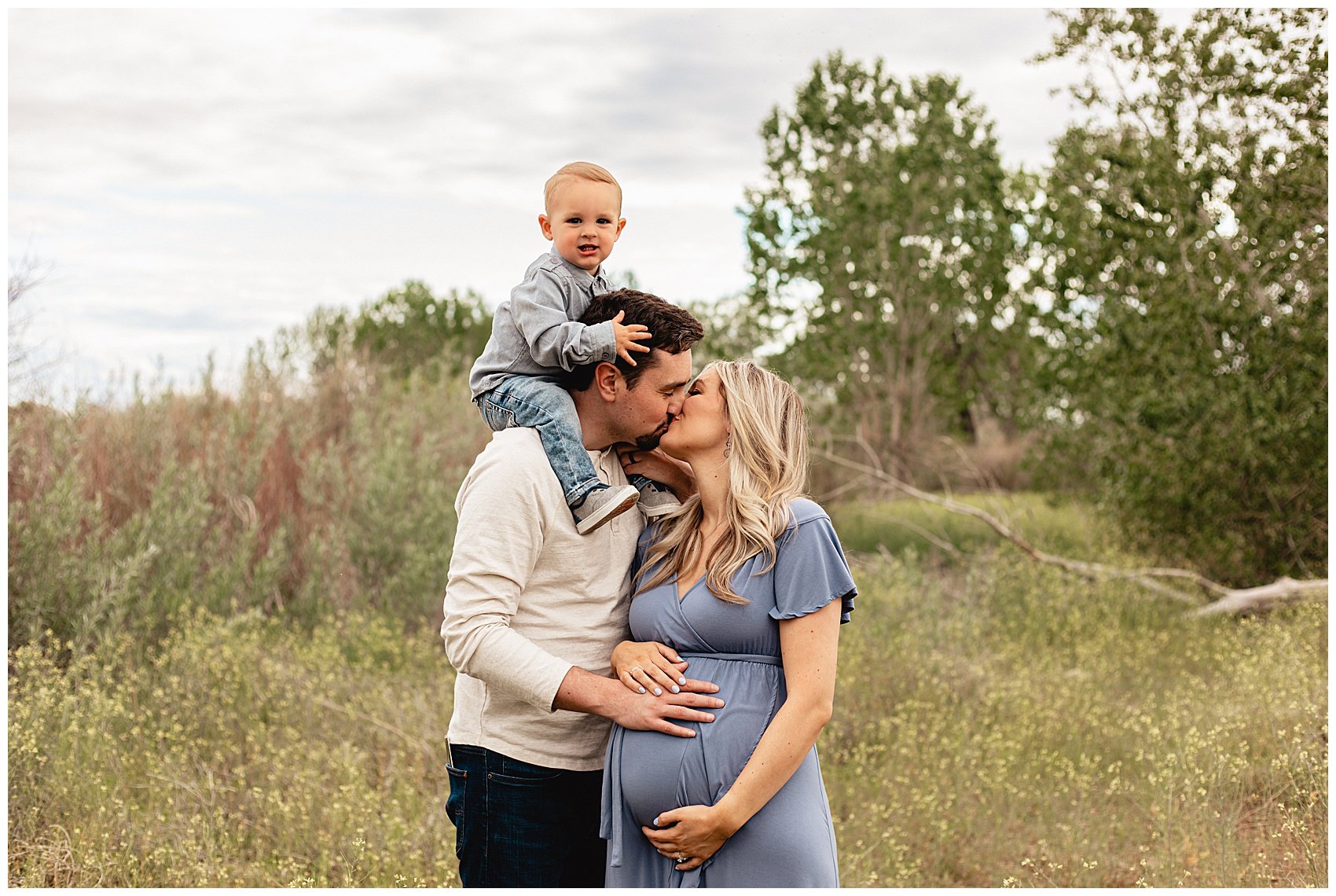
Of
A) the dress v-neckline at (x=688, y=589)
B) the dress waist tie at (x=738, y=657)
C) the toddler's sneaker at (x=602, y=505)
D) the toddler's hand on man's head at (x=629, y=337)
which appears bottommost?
the dress waist tie at (x=738, y=657)

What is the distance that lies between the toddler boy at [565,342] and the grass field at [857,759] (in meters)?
2.20

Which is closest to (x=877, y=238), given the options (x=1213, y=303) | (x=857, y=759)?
(x=1213, y=303)

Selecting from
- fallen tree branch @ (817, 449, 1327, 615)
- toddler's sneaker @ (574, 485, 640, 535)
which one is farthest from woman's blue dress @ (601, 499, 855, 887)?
fallen tree branch @ (817, 449, 1327, 615)

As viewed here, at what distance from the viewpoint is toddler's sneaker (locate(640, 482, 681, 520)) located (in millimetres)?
2967

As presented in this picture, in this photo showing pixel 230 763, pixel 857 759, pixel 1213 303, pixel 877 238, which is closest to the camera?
pixel 230 763

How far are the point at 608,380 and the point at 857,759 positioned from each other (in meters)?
3.96

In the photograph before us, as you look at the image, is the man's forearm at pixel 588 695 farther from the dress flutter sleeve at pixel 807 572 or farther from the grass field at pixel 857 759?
the grass field at pixel 857 759

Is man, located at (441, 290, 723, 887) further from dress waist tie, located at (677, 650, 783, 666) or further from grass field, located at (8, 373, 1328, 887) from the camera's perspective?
grass field, located at (8, 373, 1328, 887)

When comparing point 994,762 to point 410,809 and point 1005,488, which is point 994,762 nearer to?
point 410,809

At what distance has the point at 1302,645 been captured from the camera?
25.4ft

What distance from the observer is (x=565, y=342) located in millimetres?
3008

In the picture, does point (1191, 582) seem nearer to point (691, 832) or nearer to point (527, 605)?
point (691, 832)

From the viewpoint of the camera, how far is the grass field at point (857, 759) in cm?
486

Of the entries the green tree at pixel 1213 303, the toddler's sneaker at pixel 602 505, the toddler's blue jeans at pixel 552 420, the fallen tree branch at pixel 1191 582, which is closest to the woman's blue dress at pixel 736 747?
the toddler's sneaker at pixel 602 505
